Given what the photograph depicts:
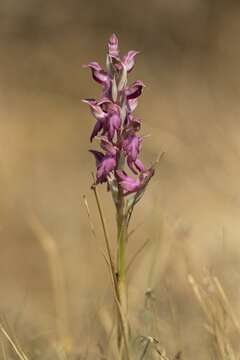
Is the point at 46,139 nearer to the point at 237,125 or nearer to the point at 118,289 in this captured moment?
the point at 237,125

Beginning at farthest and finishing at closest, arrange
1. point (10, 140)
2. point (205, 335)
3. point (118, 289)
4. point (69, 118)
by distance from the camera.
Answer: point (69, 118), point (10, 140), point (205, 335), point (118, 289)

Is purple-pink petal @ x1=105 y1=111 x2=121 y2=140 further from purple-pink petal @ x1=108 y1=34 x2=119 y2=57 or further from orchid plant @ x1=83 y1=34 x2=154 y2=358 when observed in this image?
purple-pink petal @ x1=108 y1=34 x2=119 y2=57

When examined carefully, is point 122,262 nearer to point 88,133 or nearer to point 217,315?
point 217,315

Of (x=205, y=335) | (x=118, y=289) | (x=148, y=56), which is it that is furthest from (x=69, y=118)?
(x=118, y=289)

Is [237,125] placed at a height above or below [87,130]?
below

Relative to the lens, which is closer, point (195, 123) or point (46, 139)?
point (195, 123)

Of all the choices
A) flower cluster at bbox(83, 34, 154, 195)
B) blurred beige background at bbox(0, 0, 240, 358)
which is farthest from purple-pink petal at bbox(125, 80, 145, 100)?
blurred beige background at bbox(0, 0, 240, 358)
